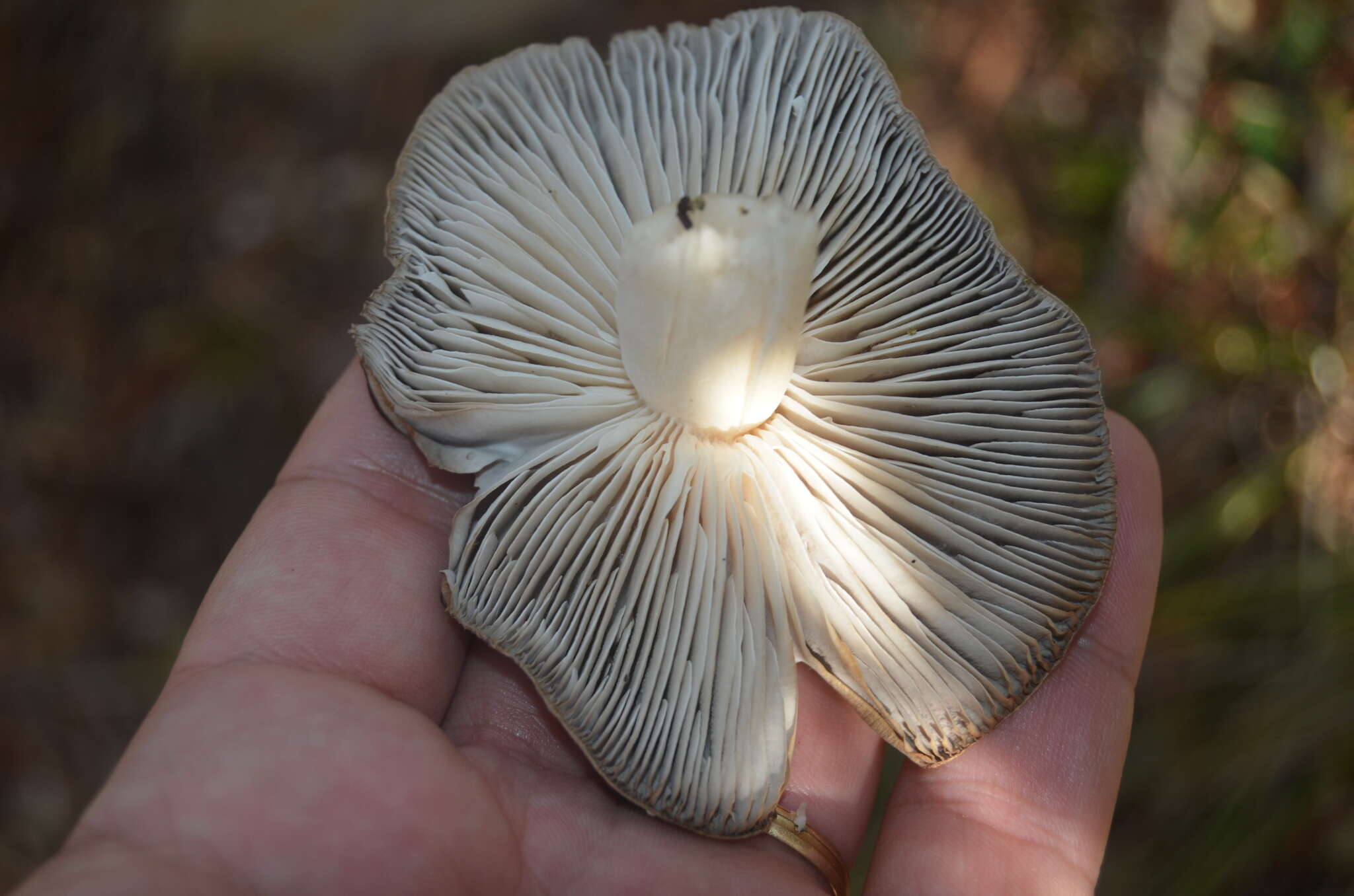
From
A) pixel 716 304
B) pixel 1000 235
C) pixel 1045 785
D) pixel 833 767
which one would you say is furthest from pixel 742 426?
pixel 1000 235

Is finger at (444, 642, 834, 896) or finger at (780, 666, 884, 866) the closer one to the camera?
finger at (444, 642, 834, 896)

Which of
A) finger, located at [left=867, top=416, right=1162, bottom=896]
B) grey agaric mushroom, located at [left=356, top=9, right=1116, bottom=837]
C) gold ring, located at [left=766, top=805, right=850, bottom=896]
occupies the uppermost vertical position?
grey agaric mushroom, located at [left=356, top=9, right=1116, bottom=837]

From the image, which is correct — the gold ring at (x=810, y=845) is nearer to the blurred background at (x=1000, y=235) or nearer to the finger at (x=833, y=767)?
the finger at (x=833, y=767)

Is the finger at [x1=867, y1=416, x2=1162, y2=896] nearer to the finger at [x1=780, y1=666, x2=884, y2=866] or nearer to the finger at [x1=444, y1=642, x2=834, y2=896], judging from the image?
the finger at [x1=780, y1=666, x2=884, y2=866]

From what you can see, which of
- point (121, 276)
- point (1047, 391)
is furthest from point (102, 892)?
point (121, 276)

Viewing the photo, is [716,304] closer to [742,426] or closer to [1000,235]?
[742,426]

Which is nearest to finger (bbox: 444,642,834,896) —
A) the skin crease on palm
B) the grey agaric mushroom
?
the skin crease on palm

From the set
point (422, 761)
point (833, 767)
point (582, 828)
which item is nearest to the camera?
point (422, 761)
